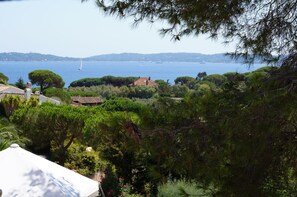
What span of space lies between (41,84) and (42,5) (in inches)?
1823

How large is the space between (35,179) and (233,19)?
3.43 metres

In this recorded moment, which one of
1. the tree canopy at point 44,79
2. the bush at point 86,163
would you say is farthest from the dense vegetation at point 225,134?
the tree canopy at point 44,79

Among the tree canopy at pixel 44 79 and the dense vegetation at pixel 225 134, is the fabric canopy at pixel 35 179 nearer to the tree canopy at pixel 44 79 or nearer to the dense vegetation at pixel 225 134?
the dense vegetation at pixel 225 134

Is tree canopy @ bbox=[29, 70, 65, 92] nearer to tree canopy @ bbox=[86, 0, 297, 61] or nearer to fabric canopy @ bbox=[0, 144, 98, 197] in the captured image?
fabric canopy @ bbox=[0, 144, 98, 197]

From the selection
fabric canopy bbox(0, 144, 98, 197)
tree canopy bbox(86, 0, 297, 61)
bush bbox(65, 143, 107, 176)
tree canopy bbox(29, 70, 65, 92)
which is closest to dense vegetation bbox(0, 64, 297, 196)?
tree canopy bbox(86, 0, 297, 61)

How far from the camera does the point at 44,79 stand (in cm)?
4641

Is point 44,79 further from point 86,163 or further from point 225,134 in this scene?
point 225,134

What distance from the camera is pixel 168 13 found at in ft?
10.4

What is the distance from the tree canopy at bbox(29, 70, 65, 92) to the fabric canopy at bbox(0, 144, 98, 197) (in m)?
41.5

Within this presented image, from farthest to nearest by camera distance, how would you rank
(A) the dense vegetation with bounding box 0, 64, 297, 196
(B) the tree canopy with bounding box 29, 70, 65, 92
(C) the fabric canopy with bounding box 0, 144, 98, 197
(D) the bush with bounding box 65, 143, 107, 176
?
(B) the tree canopy with bounding box 29, 70, 65, 92 → (D) the bush with bounding box 65, 143, 107, 176 → (C) the fabric canopy with bounding box 0, 144, 98, 197 → (A) the dense vegetation with bounding box 0, 64, 297, 196

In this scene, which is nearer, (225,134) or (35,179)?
(225,134)

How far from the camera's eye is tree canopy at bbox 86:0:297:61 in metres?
3.12

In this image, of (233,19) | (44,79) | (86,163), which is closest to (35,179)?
(233,19)

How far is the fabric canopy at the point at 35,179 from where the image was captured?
204 inches
